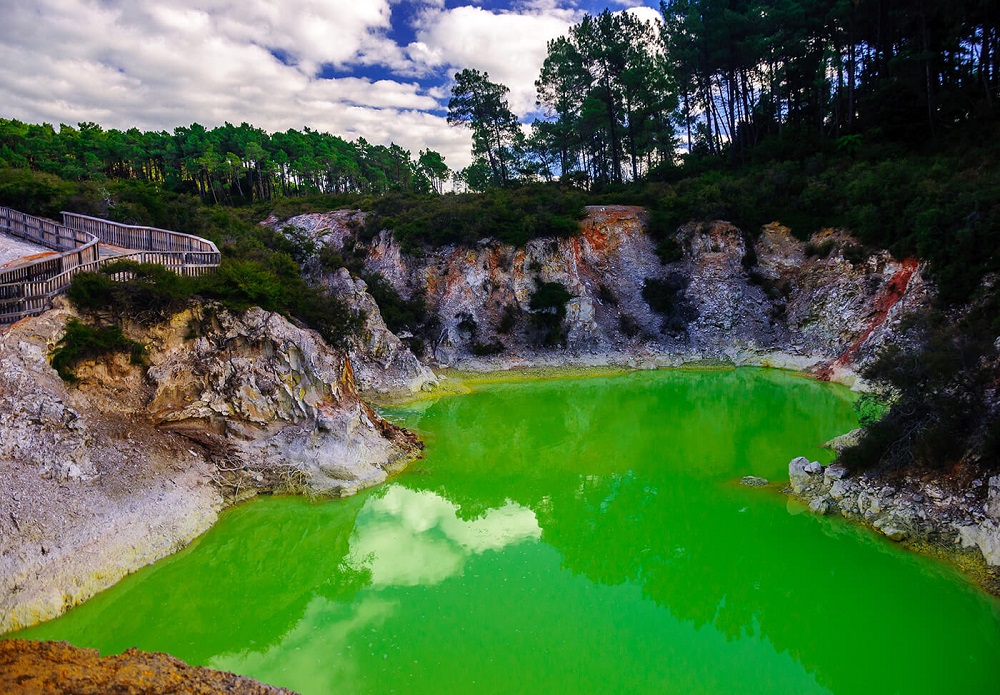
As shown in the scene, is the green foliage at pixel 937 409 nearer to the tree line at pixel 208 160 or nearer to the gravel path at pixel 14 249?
the gravel path at pixel 14 249

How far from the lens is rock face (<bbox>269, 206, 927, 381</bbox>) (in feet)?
96.4

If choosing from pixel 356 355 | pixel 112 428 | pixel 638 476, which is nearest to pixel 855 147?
pixel 638 476

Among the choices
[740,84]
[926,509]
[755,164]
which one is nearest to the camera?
[926,509]

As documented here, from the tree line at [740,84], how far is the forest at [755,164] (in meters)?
0.15

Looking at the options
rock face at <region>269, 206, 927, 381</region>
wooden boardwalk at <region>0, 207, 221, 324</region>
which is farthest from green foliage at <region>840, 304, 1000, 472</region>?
wooden boardwalk at <region>0, 207, 221, 324</region>

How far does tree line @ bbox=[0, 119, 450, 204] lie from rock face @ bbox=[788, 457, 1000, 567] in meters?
43.2

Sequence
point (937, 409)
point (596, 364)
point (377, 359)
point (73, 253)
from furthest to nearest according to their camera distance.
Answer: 1. point (596, 364)
2. point (377, 359)
3. point (73, 253)
4. point (937, 409)

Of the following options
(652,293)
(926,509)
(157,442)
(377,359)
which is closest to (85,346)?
(157,442)

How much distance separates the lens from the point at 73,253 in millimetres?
13906

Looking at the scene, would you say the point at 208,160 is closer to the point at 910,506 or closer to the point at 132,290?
the point at 132,290

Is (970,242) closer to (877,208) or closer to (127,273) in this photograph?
(877,208)

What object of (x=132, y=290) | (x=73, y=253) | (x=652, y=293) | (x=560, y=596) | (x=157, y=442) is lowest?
Result: (x=560, y=596)

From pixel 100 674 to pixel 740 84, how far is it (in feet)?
162

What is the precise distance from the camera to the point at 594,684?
25.8ft
